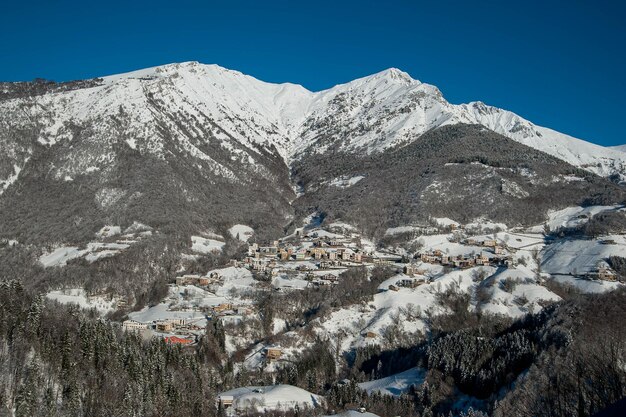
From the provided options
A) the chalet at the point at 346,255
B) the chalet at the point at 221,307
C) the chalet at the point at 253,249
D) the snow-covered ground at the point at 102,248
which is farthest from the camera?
the chalet at the point at 253,249

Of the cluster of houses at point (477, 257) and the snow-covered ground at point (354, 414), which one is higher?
the cluster of houses at point (477, 257)

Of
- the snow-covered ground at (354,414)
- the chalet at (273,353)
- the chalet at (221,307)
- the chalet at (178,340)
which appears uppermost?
the chalet at (221,307)

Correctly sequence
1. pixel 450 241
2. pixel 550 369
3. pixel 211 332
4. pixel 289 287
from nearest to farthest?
1. pixel 550 369
2. pixel 211 332
3. pixel 289 287
4. pixel 450 241

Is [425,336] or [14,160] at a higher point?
[14,160]

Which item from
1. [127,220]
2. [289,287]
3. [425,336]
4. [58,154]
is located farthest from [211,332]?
[58,154]

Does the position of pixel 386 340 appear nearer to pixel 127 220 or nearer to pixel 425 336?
pixel 425 336

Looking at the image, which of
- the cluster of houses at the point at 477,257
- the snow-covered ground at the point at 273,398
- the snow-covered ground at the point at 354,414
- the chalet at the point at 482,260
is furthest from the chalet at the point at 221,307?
the chalet at the point at 482,260

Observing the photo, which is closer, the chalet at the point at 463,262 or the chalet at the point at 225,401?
the chalet at the point at 225,401

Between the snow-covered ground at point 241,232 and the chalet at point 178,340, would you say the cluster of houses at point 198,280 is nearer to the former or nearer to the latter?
the chalet at point 178,340
